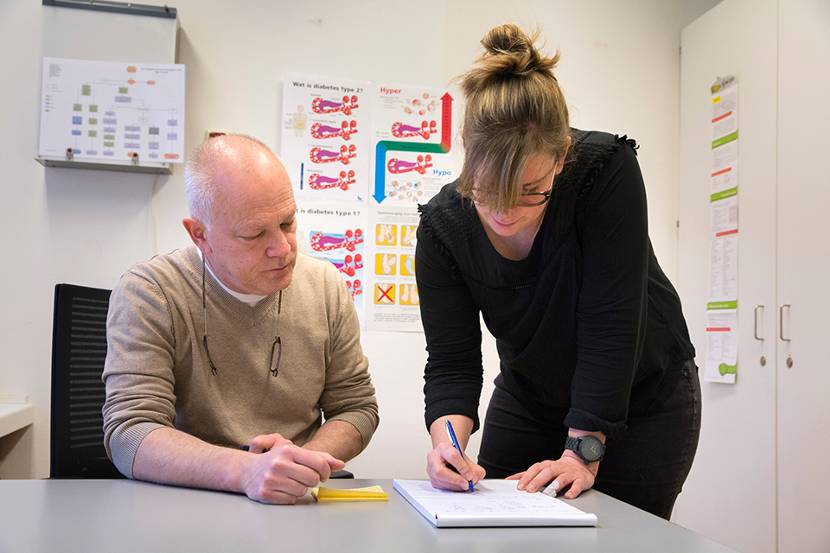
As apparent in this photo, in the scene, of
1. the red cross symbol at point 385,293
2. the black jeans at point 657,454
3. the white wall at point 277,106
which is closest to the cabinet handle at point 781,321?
the white wall at point 277,106

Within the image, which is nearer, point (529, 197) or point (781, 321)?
point (529, 197)

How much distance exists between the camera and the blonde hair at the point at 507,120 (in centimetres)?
106

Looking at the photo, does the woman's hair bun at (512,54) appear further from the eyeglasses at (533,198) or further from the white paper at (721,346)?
the white paper at (721,346)

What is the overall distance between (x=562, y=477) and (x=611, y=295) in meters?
0.31

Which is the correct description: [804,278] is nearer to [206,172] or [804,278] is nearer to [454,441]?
[454,441]

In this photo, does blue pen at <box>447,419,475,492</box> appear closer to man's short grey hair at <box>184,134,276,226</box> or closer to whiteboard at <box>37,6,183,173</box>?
man's short grey hair at <box>184,134,276,226</box>

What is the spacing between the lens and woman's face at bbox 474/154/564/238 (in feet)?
3.56

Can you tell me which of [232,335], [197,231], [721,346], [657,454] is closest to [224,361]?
[232,335]

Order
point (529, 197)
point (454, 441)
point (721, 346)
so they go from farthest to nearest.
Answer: point (721, 346) < point (454, 441) < point (529, 197)

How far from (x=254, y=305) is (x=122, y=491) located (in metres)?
0.51

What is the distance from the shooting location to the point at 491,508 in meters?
1.00

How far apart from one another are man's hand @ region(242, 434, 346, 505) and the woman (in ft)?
0.66

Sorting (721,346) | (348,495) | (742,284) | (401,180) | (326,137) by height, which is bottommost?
(348,495)

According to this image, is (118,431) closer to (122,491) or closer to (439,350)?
(122,491)
